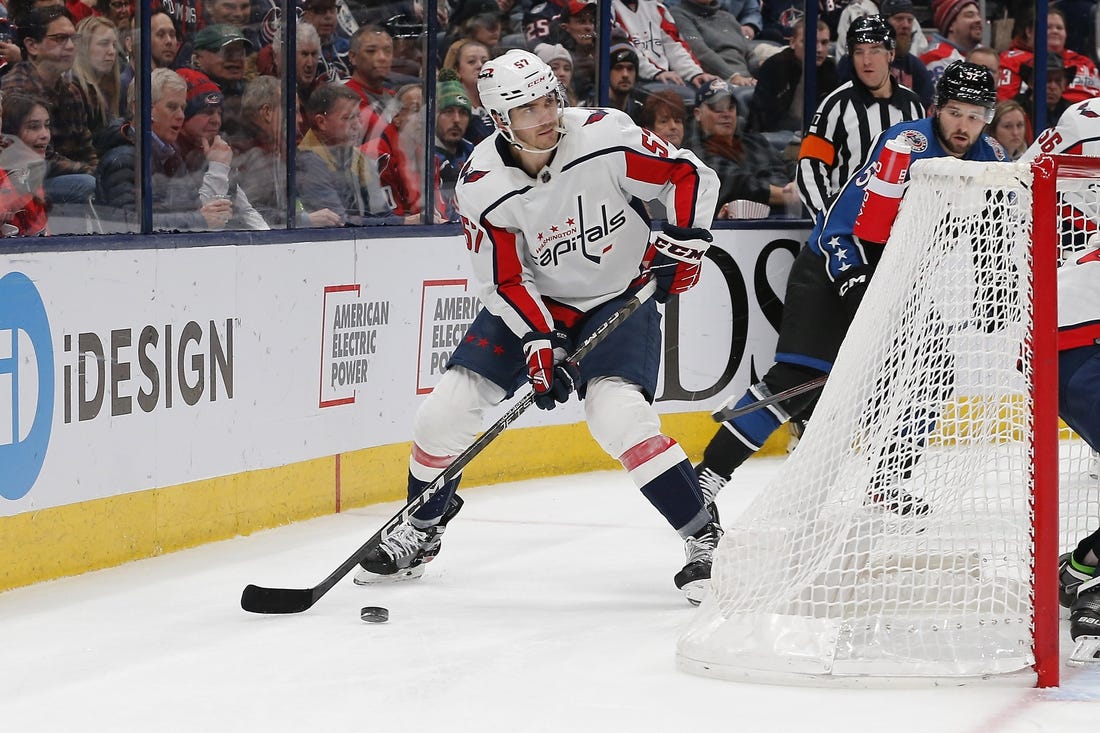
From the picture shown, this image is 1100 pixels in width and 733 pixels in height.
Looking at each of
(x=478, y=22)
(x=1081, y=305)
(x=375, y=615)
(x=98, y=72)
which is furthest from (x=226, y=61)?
(x=1081, y=305)

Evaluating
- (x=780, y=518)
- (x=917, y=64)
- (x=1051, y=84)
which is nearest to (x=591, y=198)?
(x=780, y=518)

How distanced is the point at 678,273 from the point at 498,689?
41.7 inches

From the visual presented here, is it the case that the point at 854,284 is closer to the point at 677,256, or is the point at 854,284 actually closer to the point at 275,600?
the point at 677,256

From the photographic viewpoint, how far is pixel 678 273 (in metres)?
3.31

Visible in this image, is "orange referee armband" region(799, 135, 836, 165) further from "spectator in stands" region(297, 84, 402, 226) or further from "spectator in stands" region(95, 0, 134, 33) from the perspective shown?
"spectator in stands" region(95, 0, 134, 33)

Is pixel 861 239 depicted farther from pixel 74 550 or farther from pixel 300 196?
pixel 74 550

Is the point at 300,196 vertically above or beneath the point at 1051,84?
beneath

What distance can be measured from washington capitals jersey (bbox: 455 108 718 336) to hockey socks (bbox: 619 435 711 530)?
340 millimetres

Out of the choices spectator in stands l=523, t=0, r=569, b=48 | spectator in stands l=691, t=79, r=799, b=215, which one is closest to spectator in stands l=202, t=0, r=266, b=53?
spectator in stands l=523, t=0, r=569, b=48

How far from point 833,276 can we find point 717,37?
1960 millimetres

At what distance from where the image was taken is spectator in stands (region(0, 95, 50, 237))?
3525mm

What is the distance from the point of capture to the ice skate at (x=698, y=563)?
3.20m

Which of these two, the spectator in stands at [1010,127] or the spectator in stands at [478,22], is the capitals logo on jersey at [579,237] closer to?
the spectator in stands at [478,22]

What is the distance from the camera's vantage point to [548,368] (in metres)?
3.22
